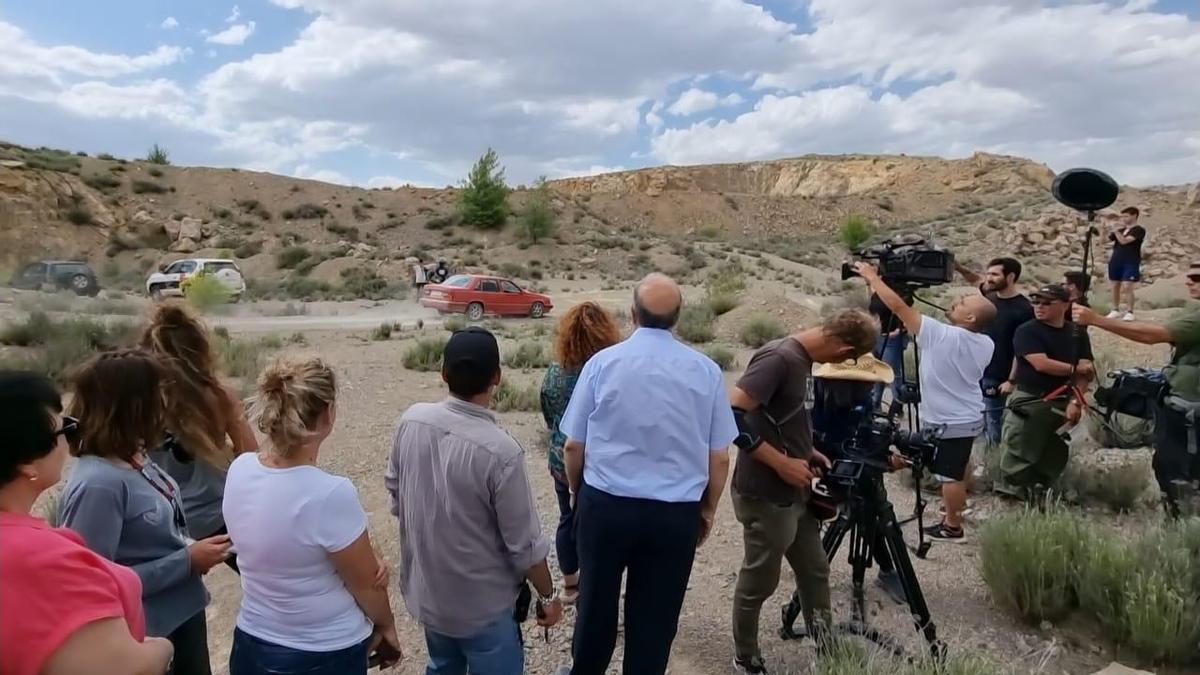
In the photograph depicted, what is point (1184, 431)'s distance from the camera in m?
4.49

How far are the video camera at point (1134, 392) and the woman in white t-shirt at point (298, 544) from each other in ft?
15.0

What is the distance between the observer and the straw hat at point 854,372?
3617 mm

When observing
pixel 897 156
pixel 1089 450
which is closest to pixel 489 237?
pixel 1089 450

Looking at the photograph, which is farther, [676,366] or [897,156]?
[897,156]

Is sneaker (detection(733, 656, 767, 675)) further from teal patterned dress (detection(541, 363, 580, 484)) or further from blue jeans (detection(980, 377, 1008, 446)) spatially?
blue jeans (detection(980, 377, 1008, 446))

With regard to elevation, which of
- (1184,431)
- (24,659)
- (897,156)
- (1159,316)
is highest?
(897,156)

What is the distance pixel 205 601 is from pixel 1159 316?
1810 centimetres

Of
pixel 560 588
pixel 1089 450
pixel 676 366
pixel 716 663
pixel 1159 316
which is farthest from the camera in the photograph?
pixel 1159 316

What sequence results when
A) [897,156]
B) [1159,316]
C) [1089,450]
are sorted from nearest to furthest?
1. [1089,450]
2. [1159,316]
3. [897,156]

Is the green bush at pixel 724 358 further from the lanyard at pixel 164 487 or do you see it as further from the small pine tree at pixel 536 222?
the small pine tree at pixel 536 222

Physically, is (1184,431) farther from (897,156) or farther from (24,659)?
(897,156)

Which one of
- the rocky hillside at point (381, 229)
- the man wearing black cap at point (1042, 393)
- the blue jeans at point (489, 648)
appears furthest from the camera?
the rocky hillside at point (381, 229)

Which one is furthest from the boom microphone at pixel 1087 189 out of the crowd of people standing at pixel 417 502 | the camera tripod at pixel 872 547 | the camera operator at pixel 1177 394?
the camera tripod at pixel 872 547

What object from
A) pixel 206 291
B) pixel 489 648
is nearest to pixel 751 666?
pixel 489 648
